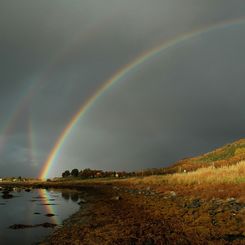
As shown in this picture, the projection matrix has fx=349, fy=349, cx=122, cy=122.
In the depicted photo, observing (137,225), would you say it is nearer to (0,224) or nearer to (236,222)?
(236,222)

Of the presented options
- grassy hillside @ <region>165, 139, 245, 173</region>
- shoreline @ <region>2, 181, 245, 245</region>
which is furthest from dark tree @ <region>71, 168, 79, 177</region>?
shoreline @ <region>2, 181, 245, 245</region>

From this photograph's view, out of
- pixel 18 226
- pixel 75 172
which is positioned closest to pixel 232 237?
pixel 18 226

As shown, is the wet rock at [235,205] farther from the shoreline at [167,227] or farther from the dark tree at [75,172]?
the dark tree at [75,172]

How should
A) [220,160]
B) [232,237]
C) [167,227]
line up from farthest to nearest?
1. [220,160]
2. [167,227]
3. [232,237]

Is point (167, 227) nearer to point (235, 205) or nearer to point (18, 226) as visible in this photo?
point (235, 205)

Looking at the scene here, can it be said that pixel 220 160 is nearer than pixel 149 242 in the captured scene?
No

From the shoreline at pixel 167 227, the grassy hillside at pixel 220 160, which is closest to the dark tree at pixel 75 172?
the grassy hillside at pixel 220 160

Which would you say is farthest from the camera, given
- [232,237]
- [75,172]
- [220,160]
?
[75,172]

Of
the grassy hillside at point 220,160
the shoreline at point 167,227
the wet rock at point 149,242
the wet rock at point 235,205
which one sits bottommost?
the wet rock at point 149,242

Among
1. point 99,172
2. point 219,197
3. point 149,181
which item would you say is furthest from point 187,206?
point 99,172

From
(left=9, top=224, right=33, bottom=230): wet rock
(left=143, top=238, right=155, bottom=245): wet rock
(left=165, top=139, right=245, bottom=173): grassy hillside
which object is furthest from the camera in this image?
(left=165, top=139, right=245, bottom=173): grassy hillside

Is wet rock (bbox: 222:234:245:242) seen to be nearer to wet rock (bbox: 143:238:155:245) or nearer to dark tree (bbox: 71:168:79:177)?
wet rock (bbox: 143:238:155:245)

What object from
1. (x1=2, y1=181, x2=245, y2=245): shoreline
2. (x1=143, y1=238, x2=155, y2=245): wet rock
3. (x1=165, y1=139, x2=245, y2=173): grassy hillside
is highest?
(x1=165, y1=139, x2=245, y2=173): grassy hillside

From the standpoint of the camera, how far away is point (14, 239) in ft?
59.0
